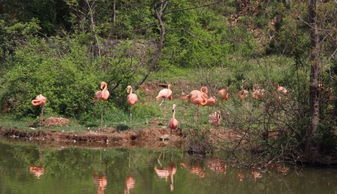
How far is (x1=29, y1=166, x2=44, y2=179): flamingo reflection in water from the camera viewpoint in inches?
470

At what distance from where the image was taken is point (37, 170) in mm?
12336

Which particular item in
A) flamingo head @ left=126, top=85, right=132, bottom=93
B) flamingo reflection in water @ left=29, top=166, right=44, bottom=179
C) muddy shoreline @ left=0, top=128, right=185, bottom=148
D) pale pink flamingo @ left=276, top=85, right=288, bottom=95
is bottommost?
muddy shoreline @ left=0, top=128, right=185, bottom=148

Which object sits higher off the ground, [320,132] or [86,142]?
[320,132]

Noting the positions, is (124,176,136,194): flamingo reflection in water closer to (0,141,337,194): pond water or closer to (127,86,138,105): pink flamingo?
(0,141,337,194): pond water

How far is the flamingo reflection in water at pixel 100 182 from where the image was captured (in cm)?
1064

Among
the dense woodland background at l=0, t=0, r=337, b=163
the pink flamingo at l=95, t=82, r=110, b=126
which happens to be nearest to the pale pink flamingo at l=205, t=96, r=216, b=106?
the dense woodland background at l=0, t=0, r=337, b=163

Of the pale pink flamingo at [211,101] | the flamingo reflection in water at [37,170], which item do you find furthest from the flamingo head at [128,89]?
the flamingo reflection in water at [37,170]

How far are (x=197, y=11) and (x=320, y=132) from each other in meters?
10.8

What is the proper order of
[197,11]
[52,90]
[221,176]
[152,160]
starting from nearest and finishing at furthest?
[221,176], [152,160], [52,90], [197,11]

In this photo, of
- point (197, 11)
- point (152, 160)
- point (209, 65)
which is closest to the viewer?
point (152, 160)

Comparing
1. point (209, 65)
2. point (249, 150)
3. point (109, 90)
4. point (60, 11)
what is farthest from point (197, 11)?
point (249, 150)

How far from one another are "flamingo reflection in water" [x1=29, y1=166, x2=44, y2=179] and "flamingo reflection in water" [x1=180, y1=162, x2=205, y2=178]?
231 cm

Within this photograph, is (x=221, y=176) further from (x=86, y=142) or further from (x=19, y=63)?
(x=19, y=63)

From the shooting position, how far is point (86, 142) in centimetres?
1468
